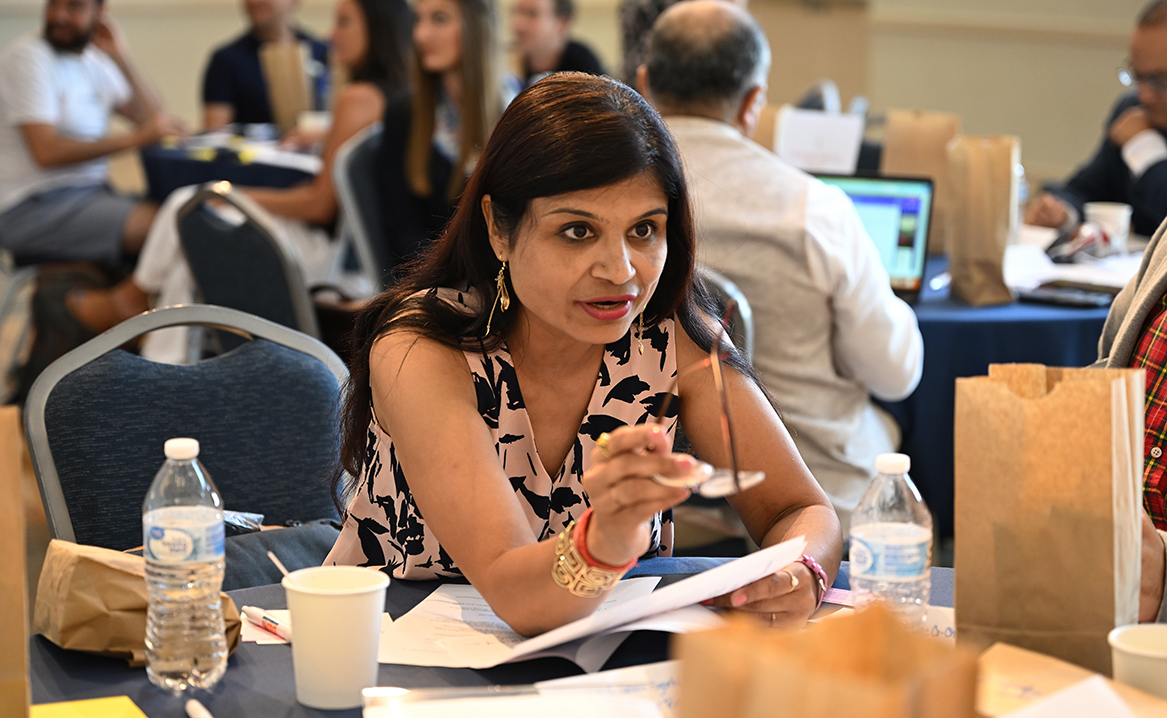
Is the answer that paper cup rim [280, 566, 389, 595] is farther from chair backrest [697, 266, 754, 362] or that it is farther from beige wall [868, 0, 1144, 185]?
beige wall [868, 0, 1144, 185]

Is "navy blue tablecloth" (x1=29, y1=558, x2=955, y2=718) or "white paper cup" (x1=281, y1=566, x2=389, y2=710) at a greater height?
"white paper cup" (x1=281, y1=566, x2=389, y2=710)

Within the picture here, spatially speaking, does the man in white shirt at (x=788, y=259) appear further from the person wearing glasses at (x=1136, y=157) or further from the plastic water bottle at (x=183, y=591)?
the person wearing glasses at (x=1136, y=157)

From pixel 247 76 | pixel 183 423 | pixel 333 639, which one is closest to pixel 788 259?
pixel 183 423

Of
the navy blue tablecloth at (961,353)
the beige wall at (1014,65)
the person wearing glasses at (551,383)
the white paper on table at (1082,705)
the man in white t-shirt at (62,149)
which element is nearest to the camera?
the white paper on table at (1082,705)

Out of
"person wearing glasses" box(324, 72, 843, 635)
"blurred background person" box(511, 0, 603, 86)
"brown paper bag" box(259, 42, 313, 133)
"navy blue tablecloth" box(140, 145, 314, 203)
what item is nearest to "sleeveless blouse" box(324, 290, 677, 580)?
"person wearing glasses" box(324, 72, 843, 635)

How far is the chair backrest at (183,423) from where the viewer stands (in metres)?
1.64

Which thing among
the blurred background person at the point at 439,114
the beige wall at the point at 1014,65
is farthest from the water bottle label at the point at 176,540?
the beige wall at the point at 1014,65

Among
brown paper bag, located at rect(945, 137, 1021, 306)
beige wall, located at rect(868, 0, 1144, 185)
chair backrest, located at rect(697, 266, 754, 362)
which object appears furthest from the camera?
beige wall, located at rect(868, 0, 1144, 185)

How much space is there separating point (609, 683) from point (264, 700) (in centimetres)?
32

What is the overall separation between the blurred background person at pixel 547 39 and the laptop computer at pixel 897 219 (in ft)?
9.27

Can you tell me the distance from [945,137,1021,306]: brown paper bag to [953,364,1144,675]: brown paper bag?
205 centimetres

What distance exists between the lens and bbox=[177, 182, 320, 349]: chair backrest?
9.58 ft

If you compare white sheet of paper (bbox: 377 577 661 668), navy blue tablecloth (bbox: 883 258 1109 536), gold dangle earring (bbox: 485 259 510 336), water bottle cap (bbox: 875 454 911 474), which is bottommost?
navy blue tablecloth (bbox: 883 258 1109 536)

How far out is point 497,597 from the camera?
1.23 meters
